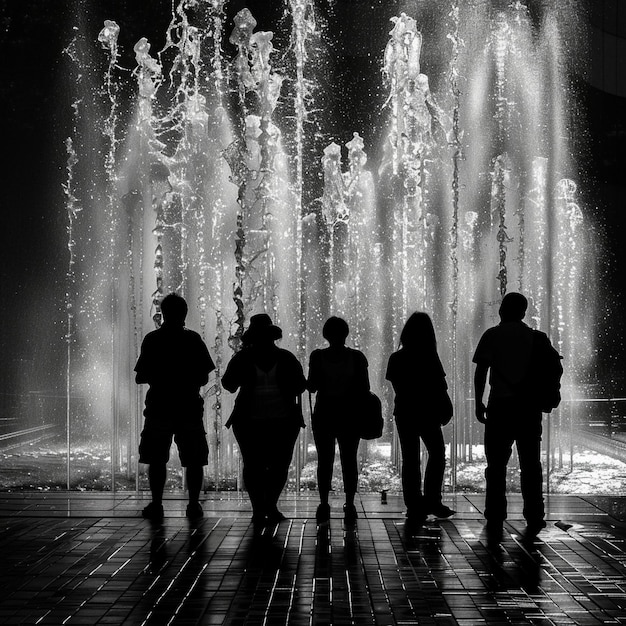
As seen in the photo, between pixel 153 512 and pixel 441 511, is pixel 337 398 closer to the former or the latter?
pixel 441 511

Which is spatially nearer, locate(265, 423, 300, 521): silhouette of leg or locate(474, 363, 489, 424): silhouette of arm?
locate(474, 363, 489, 424): silhouette of arm

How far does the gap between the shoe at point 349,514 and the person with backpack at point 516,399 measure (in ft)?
2.53

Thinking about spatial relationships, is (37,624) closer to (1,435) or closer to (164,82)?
(1,435)

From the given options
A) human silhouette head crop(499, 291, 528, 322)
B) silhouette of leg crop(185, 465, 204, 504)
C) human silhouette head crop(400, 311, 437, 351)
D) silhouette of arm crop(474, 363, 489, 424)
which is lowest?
silhouette of leg crop(185, 465, 204, 504)

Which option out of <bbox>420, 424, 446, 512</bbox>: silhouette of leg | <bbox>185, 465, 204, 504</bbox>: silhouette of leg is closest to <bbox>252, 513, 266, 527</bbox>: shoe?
<bbox>185, 465, 204, 504</bbox>: silhouette of leg

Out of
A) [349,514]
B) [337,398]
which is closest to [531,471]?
[349,514]

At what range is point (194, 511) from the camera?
23.2 feet

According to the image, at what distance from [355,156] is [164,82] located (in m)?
3.05

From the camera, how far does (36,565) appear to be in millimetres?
5594

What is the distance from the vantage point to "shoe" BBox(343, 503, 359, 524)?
689cm

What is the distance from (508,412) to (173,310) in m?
2.08

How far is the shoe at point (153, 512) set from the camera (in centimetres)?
705

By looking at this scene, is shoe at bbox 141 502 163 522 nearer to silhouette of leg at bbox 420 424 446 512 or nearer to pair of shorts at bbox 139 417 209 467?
pair of shorts at bbox 139 417 209 467

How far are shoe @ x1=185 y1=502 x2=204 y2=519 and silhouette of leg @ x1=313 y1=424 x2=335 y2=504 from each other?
2.39 feet
